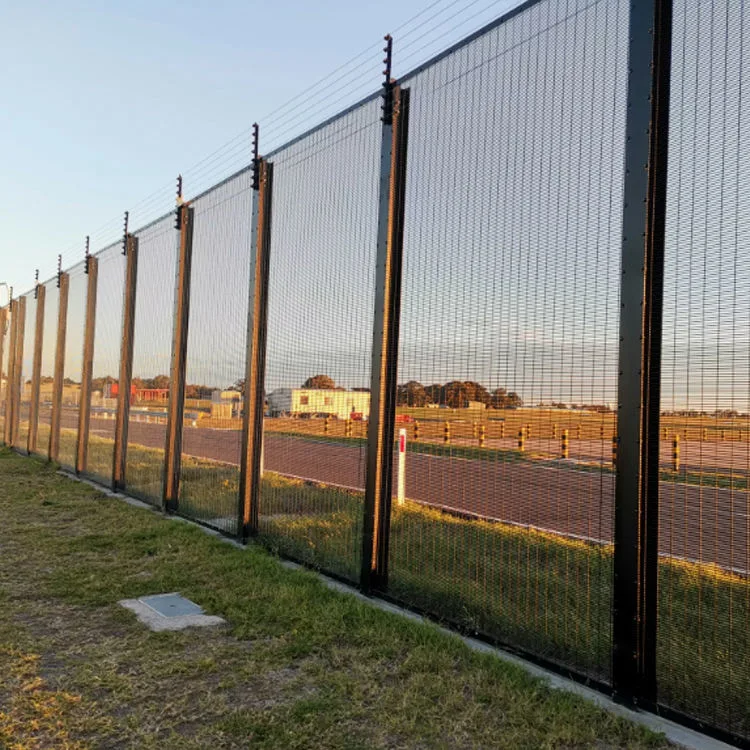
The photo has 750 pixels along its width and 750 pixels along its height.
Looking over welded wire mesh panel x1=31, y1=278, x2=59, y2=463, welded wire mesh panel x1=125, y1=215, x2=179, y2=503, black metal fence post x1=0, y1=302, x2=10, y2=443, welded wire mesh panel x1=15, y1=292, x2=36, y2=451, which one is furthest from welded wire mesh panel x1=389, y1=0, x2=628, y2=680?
black metal fence post x1=0, y1=302, x2=10, y2=443

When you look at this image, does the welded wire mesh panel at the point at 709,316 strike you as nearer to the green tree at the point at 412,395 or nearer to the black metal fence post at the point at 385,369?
the green tree at the point at 412,395

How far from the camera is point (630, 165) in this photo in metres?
3.52

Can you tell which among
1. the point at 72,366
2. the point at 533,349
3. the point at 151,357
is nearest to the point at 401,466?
the point at 533,349

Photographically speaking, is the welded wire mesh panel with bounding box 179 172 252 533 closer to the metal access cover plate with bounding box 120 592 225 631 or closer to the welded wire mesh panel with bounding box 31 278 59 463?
the metal access cover plate with bounding box 120 592 225 631

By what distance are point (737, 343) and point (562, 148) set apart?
4.81ft

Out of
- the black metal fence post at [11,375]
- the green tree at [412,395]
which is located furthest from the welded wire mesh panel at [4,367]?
the green tree at [412,395]

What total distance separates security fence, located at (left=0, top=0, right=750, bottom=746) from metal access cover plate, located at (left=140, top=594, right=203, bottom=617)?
1188 mm

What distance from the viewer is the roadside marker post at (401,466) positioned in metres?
5.26

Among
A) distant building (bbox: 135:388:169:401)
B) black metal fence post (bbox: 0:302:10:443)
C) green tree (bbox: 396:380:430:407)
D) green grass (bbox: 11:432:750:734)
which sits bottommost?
green grass (bbox: 11:432:750:734)

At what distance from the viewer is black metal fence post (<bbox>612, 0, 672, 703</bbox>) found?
3371 millimetres

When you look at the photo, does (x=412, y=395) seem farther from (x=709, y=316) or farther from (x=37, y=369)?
(x=37, y=369)

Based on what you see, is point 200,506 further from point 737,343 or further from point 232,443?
point 737,343

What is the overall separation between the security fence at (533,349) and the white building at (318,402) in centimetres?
2

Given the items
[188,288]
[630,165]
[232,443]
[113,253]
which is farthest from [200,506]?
[630,165]
